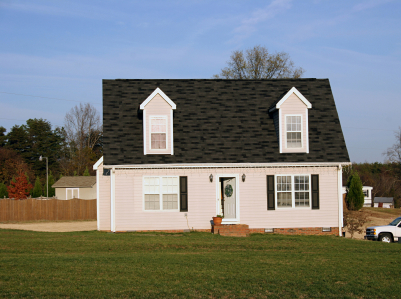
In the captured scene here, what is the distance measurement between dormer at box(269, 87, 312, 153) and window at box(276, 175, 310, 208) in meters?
1.34

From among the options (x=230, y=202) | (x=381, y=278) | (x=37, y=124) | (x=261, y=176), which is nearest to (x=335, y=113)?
(x=261, y=176)

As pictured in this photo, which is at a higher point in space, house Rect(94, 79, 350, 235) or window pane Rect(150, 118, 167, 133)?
window pane Rect(150, 118, 167, 133)

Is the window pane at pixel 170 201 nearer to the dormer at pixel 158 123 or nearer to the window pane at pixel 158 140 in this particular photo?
the dormer at pixel 158 123

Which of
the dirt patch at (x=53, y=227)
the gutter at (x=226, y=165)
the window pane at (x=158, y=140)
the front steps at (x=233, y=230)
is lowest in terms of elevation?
the dirt patch at (x=53, y=227)

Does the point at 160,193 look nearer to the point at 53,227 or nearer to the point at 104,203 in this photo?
the point at 104,203

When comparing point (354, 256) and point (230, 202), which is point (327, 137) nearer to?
point (230, 202)

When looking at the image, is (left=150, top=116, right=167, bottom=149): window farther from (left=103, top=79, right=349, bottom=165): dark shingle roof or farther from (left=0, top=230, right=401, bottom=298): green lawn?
(left=0, top=230, right=401, bottom=298): green lawn

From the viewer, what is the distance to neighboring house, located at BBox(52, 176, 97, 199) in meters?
46.3

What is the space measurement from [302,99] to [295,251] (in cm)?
851

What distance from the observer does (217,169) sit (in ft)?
61.0

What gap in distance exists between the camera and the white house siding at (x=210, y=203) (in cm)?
1825

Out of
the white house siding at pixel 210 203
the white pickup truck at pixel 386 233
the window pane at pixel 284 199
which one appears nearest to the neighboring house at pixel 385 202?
the white pickup truck at pixel 386 233

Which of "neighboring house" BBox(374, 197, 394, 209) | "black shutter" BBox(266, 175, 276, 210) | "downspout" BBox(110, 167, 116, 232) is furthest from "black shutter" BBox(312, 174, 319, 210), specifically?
"neighboring house" BBox(374, 197, 394, 209)

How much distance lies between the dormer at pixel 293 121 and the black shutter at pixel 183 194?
15.6ft
